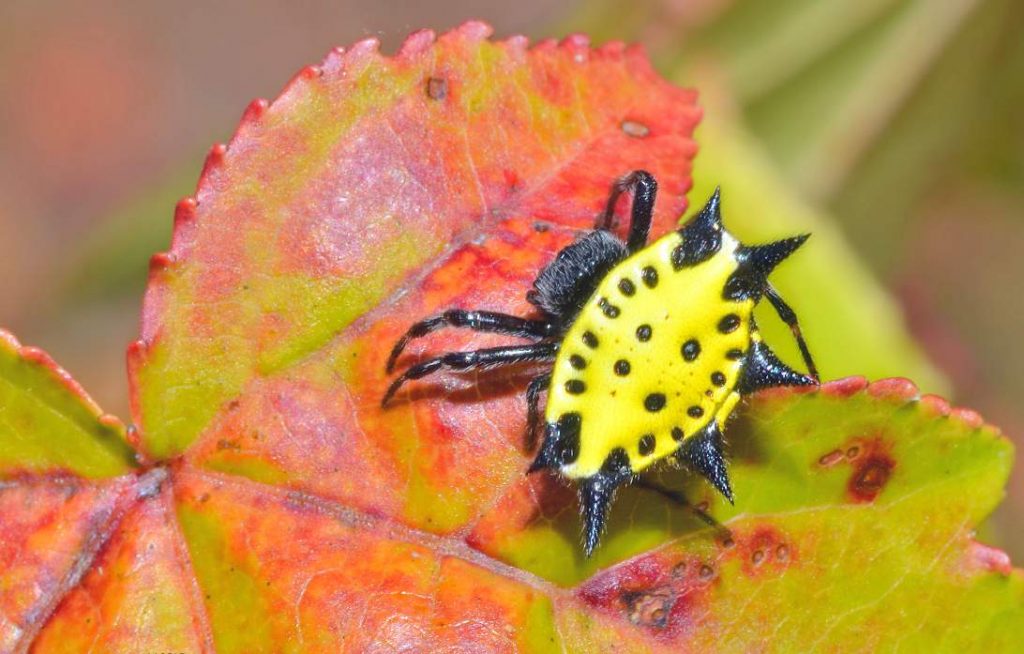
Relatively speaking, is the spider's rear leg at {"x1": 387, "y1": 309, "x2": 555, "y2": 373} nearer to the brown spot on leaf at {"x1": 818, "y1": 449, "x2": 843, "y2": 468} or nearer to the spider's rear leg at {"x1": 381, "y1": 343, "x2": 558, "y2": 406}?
the spider's rear leg at {"x1": 381, "y1": 343, "x2": 558, "y2": 406}

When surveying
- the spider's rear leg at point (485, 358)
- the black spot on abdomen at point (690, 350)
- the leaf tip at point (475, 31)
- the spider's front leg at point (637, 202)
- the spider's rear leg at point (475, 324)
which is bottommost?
the black spot on abdomen at point (690, 350)

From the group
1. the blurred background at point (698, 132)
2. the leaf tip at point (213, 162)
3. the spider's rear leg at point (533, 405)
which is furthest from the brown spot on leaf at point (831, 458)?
the blurred background at point (698, 132)

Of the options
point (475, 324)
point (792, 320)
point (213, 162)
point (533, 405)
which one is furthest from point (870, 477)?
point (213, 162)

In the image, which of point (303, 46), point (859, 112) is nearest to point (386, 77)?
point (859, 112)

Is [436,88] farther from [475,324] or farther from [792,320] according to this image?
[792,320]

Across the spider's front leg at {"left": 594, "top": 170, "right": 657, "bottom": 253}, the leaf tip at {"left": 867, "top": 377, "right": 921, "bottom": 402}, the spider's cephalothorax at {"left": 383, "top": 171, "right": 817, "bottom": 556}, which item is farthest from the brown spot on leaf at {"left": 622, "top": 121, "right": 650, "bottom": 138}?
the leaf tip at {"left": 867, "top": 377, "right": 921, "bottom": 402}

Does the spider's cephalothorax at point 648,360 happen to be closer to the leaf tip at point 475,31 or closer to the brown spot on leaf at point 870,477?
the brown spot on leaf at point 870,477
